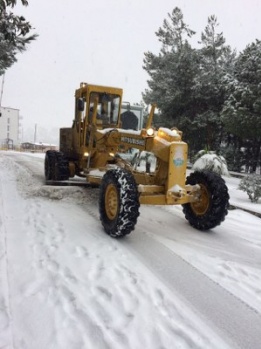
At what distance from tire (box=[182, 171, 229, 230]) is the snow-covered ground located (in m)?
0.20

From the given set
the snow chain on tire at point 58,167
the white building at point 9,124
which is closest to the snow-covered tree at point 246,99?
the snow chain on tire at point 58,167

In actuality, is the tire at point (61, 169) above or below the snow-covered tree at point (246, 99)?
below

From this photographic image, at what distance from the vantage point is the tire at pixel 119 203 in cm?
539

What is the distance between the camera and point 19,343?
9.49 ft

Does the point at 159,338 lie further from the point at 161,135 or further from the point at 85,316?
the point at 161,135

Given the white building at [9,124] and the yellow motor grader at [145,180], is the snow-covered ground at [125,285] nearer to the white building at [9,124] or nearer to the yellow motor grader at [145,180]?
the yellow motor grader at [145,180]

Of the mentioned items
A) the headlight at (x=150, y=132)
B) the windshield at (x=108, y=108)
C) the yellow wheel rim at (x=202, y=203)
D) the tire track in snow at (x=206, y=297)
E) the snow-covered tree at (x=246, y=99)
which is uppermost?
the snow-covered tree at (x=246, y=99)

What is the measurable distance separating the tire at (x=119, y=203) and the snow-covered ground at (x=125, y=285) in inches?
8.8

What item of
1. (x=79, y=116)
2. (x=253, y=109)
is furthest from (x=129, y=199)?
(x=253, y=109)

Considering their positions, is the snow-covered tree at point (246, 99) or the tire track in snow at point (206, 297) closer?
the tire track in snow at point (206, 297)

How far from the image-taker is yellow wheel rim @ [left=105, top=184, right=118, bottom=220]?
5830 mm

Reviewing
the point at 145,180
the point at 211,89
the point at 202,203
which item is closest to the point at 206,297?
the point at 202,203

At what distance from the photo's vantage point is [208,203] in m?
6.32

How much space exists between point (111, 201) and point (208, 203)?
1696mm
